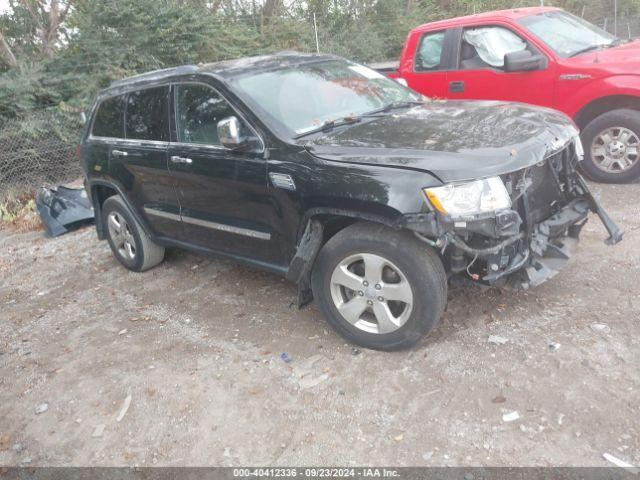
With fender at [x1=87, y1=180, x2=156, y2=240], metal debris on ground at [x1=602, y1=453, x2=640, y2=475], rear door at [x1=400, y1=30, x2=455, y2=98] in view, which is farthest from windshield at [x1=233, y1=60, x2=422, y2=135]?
metal debris on ground at [x1=602, y1=453, x2=640, y2=475]

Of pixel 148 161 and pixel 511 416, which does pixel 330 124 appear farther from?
pixel 511 416

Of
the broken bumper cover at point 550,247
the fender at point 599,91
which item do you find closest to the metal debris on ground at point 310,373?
the broken bumper cover at point 550,247

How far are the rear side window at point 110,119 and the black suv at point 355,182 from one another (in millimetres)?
168

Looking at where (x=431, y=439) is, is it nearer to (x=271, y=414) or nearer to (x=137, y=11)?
(x=271, y=414)

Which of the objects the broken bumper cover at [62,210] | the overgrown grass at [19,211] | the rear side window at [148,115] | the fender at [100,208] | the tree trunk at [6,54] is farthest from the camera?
the tree trunk at [6,54]

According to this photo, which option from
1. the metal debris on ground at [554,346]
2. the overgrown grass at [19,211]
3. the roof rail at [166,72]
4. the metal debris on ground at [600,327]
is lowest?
the overgrown grass at [19,211]

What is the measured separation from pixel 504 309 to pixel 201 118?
260 cm

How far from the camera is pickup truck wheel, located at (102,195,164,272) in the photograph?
5.13 metres

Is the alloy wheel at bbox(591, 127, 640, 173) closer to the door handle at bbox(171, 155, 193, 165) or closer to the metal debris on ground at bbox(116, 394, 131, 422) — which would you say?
the door handle at bbox(171, 155, 193, 165)

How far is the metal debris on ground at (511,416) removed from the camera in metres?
2.79

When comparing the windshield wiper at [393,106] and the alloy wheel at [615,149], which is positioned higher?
the windshield wiper at [393,106]

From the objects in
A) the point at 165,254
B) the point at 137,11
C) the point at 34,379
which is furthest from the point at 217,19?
the point at 34,379

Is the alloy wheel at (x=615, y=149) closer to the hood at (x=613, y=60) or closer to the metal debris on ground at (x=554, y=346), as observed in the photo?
the hood at (x=613, y=60)

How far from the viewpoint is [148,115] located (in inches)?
179
